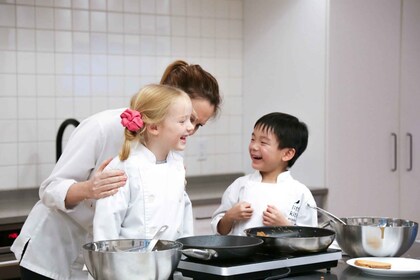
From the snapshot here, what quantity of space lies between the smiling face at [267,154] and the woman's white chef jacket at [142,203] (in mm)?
626

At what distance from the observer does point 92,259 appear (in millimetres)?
1636

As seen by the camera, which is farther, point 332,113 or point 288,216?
point 332,113

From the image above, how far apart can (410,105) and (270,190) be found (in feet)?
5.56

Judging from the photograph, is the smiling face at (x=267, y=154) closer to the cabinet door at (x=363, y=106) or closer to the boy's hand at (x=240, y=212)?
the boy's hand at (x=240, y=212)

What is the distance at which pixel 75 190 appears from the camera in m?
2.16

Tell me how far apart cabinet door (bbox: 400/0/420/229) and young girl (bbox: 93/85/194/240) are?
2169 millimetres

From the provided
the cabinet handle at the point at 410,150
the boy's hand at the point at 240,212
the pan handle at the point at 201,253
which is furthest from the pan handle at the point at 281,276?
the cabinet handle at the point at 410,150

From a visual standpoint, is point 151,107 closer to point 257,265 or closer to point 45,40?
point 257,265

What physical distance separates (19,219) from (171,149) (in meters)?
1.02

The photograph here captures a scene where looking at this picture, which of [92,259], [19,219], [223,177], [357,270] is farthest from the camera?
[223,177]

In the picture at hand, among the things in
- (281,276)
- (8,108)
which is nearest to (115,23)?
(8,108)

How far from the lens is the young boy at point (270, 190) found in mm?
2627

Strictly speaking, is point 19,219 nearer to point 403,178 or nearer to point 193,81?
point 193,81

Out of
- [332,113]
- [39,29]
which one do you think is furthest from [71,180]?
[332,113]
